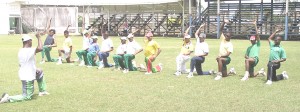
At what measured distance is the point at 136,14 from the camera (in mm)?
46781

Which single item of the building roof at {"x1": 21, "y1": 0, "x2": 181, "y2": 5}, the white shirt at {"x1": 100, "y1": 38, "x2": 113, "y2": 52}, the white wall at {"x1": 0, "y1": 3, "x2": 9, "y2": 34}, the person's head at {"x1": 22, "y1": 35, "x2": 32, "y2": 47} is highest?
the building roof at {"x1": 21, "y1": 0, "x2": 181, "y2": 5}

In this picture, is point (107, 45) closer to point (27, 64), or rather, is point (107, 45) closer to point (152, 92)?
point (152, 92)

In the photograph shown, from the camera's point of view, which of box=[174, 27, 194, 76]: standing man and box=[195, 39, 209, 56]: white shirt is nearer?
box=[195, 39, 209, 56]: white shirt

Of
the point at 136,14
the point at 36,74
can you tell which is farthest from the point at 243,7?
the point at 36,74

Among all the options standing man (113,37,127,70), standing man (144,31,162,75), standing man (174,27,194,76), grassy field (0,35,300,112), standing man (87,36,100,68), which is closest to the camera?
grassy field (0,35,300,112)

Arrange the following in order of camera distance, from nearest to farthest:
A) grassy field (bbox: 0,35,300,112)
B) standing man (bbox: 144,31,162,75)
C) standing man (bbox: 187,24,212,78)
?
grassy field (bbox: 0,35,300,112), standing man (bbox: 187,24,212,78), standing man (bbox: 144,31,162,75)

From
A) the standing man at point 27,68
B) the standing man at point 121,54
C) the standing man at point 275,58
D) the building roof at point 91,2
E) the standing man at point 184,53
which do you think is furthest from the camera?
the building roof at point 91,2

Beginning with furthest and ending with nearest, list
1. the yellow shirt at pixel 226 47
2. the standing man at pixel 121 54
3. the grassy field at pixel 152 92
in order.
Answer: the standing man at pixel 121 54
the yellow shirt at pixel 226 47
the grassy field at pixel 152 92

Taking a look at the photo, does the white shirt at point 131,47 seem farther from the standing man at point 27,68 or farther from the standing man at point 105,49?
the standing man at point 27,68

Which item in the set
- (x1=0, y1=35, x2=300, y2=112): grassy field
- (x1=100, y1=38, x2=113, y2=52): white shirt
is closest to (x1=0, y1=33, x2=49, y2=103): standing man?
(x1=0, y1=35, x2=300, y2=112): grassy field

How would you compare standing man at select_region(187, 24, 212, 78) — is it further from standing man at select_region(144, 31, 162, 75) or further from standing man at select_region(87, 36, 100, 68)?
standing man at select_region(87, 36, 100, 68)

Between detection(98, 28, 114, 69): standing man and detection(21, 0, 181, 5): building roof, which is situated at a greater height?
detection(21, 0, 181, 5): building roof

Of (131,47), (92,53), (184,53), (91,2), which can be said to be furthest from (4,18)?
(184,53)

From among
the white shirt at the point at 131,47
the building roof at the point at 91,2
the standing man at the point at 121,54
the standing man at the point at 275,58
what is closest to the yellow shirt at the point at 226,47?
the standing man at the point at 275,58
